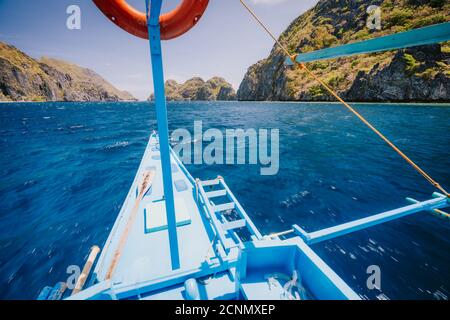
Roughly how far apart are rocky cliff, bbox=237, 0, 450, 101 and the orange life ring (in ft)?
254

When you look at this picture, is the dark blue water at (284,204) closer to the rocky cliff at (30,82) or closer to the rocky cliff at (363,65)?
the rocky cliff at (363,65)

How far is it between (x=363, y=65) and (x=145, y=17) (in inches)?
4103

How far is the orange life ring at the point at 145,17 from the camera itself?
8.18 ft

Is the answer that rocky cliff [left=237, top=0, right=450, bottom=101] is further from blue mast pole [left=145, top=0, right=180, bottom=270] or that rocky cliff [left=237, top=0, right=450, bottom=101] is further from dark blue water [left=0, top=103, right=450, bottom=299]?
blue mast pole [left=145, top=0, right=180, bottom=270]

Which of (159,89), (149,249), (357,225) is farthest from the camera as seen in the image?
(149,249)

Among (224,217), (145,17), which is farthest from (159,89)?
(224,217)

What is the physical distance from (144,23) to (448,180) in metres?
15.9

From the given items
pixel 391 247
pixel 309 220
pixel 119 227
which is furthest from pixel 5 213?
pixel 391 247

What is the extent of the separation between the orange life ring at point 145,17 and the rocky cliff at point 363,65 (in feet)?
254

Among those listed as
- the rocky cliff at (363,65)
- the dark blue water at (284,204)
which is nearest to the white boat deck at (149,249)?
the dark blue water at (284,204)

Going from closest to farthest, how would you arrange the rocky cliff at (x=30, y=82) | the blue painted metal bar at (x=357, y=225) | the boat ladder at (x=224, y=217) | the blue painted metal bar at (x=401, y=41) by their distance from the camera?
the blue painted metal bar at (x=401, y=41) < the blue painted metal bar at (x=357, y=225) < the boat ladder at (x=224, y=217) < the rocky cliff at (x=30, y=82)

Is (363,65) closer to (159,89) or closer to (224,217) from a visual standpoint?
(224,217)

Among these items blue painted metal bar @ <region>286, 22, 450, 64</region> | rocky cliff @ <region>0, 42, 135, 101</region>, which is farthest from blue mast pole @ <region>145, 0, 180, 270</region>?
rocky cliff @ <region>0, 42, 135, 101</region>

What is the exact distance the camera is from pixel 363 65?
7969 cm
